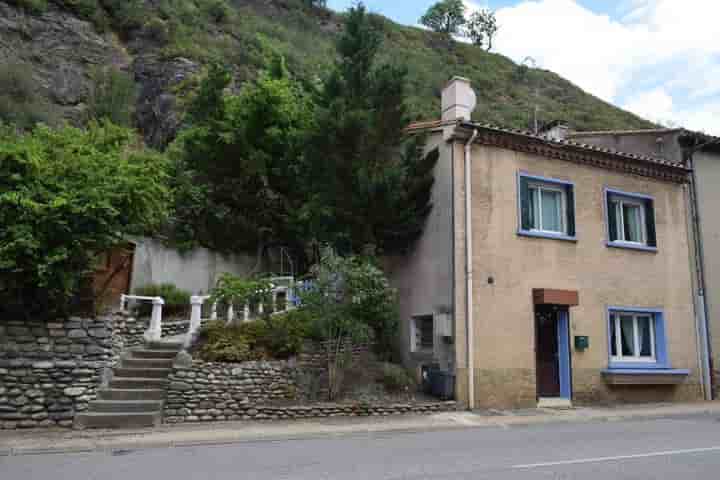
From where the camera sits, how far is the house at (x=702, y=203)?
16141 mm

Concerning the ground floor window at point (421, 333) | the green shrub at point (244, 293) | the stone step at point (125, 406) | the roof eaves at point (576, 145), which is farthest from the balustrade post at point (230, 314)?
the roof eaves at point (576, 145)

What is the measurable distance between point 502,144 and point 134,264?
35.2ft

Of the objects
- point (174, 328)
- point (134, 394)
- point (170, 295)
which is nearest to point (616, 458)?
point (134, 394)

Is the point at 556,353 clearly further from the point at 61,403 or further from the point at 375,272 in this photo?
the point at 61,403

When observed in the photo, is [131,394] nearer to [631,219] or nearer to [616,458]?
[616,458]

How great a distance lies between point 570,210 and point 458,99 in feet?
13.4

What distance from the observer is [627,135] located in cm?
→ 1805

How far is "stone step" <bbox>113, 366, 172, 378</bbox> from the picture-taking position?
11.5 metres

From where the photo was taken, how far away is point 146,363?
1194cm

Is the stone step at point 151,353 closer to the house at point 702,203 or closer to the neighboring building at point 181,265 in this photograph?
the neighboring building at point 181,265

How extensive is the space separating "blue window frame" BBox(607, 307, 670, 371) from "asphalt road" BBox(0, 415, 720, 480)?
5.16 m

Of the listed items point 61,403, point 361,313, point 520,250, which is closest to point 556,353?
point 520,250

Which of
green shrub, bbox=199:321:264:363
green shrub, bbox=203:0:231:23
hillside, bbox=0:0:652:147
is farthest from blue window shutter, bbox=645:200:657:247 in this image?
green shrub, bbox=203:0:231:23

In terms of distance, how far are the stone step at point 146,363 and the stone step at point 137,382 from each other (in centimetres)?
50
